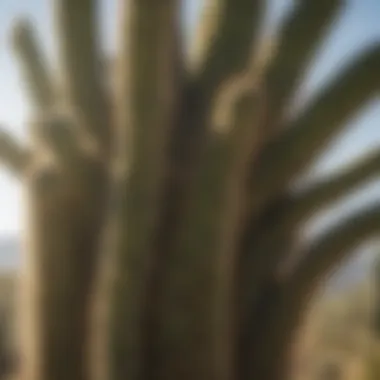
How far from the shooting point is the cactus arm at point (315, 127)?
1.91 meters

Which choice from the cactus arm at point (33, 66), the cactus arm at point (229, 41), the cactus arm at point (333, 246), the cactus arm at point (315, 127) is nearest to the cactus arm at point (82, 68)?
the cactus arm at point (33, 66)

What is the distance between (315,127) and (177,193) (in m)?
0.35

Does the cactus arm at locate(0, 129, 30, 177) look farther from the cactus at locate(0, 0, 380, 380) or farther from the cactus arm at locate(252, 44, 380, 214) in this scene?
the cactus arm at locate(252, 44, 380, 214)

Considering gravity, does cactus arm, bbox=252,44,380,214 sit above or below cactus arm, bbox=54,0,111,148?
below

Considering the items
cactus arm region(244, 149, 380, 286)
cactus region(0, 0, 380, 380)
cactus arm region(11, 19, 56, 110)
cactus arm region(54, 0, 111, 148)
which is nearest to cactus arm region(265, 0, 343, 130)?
cactus region(0, 0, 380, 380)

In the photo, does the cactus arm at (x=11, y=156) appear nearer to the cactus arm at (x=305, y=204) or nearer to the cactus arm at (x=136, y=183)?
the cactus arm at (x=136, y=183)

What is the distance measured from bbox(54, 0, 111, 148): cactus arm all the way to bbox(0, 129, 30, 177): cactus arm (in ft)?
0.56

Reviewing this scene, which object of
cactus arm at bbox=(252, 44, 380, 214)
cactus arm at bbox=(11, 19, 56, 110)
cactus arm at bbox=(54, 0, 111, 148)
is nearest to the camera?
cactus arm at bbox=(252, 44, 380, 214)

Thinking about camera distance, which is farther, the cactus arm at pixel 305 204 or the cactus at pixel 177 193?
the cactus arm at pixel 305 204

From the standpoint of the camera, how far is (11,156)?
6.94 feet

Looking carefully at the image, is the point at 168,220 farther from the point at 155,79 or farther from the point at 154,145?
the point at 155,79

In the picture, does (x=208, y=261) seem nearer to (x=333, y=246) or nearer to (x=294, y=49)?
(x=333, y=246)

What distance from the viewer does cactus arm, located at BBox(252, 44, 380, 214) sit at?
1913 mm

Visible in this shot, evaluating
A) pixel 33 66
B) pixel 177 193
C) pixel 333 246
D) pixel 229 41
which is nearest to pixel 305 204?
pixel 333 246
